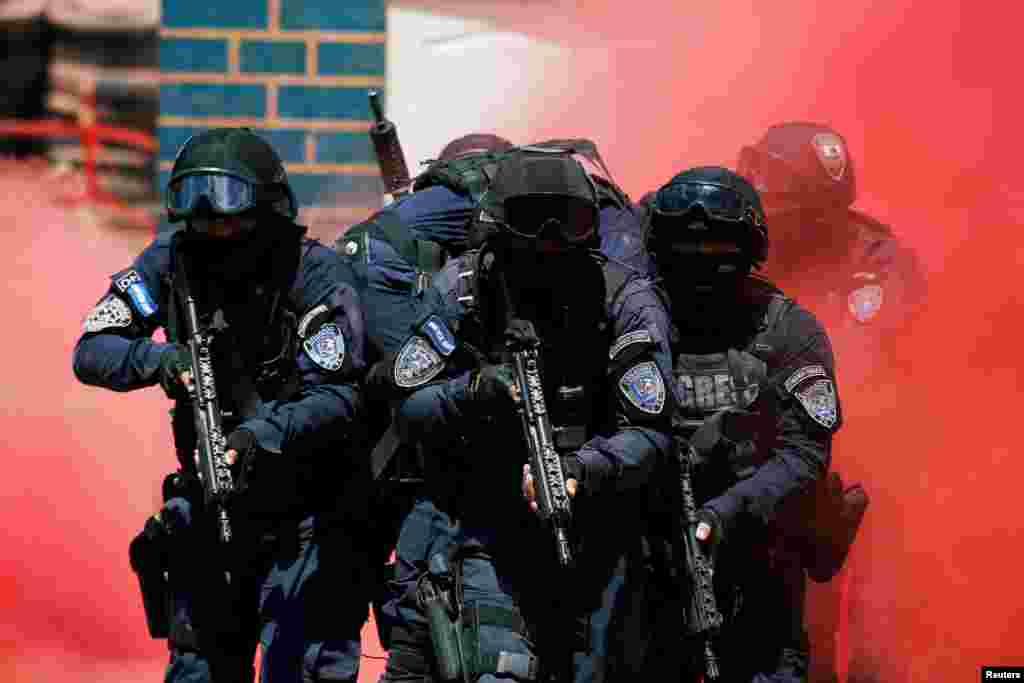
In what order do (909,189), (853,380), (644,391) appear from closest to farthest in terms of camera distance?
(644,391), (853,380), (909,189)

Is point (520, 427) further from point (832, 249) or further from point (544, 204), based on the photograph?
point (832, 249)

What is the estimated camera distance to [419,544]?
568cm

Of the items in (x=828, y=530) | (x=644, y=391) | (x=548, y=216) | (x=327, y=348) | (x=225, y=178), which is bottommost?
(x=828, y=530)

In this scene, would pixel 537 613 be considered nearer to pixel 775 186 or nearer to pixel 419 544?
pixel 419 544

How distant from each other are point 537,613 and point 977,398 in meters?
3.91

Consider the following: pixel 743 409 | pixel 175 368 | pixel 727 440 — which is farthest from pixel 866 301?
A: pixel 175 368

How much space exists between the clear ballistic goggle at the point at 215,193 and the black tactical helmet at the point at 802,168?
8.91ft

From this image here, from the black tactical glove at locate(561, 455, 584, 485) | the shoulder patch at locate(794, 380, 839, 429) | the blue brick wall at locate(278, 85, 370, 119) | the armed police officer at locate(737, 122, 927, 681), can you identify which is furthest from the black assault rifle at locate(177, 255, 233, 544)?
the blue brick wall at locate(278, 85, 370, 119)

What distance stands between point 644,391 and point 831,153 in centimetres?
273

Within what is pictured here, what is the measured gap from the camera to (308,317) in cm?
583

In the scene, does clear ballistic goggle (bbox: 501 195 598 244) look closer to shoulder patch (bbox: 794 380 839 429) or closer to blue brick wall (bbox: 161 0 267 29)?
shoulder patch (bbox: 794 380 839 429)

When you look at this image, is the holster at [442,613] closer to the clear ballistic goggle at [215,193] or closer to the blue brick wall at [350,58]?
the clear ballistic goggle at [215,193]

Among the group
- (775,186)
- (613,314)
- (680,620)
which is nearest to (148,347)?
(613,314)

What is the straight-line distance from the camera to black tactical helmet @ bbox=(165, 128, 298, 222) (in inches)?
228
